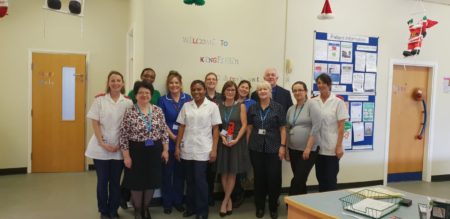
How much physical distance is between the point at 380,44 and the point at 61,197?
15.8 feet

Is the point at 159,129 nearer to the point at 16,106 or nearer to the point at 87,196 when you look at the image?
the point at 87,196

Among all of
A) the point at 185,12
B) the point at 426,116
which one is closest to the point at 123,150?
the point at 185,12

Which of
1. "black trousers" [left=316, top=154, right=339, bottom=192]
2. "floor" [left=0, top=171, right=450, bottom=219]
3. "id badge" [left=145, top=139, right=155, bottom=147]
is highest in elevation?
"id badge" [left=145, top=139, right=155, bottom=147]

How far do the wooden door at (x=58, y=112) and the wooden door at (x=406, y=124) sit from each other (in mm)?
4943

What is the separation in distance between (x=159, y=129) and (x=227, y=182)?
0.98m

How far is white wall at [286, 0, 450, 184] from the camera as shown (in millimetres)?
4438

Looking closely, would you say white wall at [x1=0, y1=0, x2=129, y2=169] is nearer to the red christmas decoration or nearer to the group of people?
the group of people

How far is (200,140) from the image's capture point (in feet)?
10.9

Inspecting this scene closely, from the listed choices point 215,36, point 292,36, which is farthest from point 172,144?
point 292,36

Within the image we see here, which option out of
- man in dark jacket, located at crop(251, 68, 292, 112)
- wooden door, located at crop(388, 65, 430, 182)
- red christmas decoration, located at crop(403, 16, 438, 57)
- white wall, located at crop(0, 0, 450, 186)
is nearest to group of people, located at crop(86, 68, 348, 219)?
man in dark jacket, located at crop(251, 68, 292, 112)

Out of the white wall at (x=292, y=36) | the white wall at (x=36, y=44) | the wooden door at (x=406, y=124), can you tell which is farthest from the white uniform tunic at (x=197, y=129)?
the wooden door at (x=406, y=124)

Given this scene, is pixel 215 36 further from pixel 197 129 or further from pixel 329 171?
pixel 329 171

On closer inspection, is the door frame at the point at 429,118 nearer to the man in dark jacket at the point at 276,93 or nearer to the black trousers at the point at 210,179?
the man in dark jacket at the point at 276,93

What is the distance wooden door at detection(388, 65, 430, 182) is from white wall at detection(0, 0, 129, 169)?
4.52m
